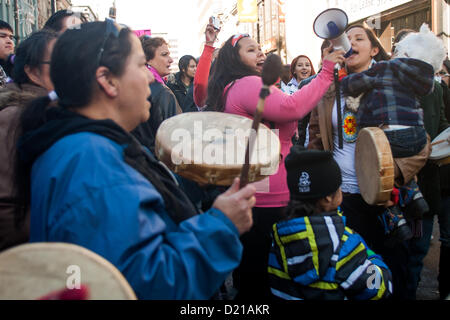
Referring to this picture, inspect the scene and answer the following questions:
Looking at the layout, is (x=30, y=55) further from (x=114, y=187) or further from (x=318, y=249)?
(x=318, y=249)

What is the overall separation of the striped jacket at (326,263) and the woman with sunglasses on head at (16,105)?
1265 mm

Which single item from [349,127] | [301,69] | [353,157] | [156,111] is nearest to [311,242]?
[353,157]

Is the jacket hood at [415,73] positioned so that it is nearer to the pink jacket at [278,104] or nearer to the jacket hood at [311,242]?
the pink jacket at [278,104]

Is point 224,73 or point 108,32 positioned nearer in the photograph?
point 108,32

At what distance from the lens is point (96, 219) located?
106cm

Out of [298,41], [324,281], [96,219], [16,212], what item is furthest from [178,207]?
[298,41]

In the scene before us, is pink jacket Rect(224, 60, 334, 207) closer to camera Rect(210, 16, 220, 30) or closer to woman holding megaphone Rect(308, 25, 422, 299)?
woman holding megaphone Rect(308, 25, 422, 299)

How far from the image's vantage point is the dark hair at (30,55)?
7.58 feet

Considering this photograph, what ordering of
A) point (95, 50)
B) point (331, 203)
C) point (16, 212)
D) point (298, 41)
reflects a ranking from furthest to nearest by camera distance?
point (298, 41), point (331, 203), point (16, 212), point (95, 50)

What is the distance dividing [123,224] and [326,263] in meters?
1.22

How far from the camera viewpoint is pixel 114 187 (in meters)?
1.09

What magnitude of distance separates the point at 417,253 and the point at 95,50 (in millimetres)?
2771
